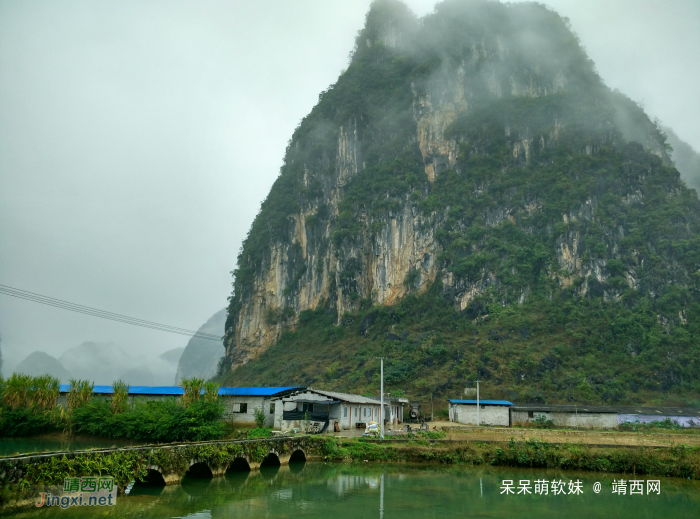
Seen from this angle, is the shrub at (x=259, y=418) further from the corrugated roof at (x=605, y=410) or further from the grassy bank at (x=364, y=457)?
the corrugated roof at (x=605, y=410)

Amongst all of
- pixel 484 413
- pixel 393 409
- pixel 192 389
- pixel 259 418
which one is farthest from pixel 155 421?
pixel 484 413

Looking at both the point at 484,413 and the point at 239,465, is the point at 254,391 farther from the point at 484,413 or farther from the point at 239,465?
the point at 484,413

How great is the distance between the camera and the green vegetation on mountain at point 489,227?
190 feet

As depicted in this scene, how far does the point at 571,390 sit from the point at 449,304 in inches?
889

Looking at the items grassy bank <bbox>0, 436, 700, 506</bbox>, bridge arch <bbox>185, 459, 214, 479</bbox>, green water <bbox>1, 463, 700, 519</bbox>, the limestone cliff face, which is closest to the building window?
grassy bank <bbox>0, 436, 700, 506</bbox>

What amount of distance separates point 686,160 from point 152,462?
134 m

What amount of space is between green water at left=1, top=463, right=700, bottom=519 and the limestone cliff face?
1948 inches

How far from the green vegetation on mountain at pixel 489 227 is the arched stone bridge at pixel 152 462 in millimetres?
31881

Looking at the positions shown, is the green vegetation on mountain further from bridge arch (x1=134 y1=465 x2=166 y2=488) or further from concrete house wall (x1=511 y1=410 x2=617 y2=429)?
bridge arch (x1=134 y1=465 x2=166 y2=488)

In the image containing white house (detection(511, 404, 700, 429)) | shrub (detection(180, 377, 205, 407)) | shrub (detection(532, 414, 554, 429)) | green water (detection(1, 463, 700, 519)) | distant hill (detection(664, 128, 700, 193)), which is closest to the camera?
green water (detection(1, 463, 700, 519))

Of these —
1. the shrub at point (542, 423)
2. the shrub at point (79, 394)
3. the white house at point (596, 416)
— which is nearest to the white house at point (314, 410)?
the shrub at point (79, 394)

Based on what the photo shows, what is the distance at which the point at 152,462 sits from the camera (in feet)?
57.0

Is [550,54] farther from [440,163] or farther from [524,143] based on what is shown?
[440,163]

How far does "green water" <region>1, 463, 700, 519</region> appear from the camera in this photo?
15.4m
